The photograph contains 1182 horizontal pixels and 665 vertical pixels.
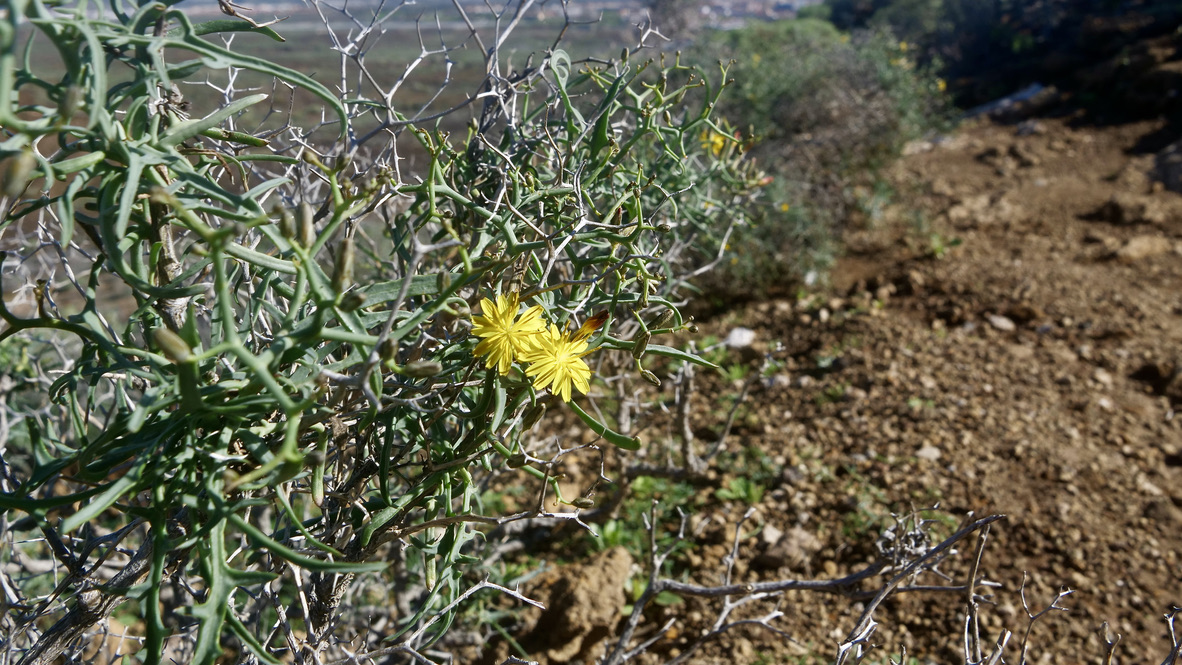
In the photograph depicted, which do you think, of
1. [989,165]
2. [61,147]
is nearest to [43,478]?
[61,147]

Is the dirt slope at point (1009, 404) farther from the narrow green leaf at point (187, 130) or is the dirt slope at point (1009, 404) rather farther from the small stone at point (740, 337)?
the narrow green leaf at point (187, 130)

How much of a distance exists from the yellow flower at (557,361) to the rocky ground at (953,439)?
112 cm

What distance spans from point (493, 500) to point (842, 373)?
5.19ft

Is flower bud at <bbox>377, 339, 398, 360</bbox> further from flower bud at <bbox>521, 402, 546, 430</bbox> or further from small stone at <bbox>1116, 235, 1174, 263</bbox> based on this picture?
small stone at <bbox>1116, 235, 1174, 263</bbox>

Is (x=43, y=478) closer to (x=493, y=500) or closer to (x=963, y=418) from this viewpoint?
(x=493, y=500)

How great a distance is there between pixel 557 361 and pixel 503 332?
7 cm

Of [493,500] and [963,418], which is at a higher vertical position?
[963,418]

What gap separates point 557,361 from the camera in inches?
32.5

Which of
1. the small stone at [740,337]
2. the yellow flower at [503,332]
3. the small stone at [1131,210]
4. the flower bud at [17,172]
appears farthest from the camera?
the small stone at [1131,210]

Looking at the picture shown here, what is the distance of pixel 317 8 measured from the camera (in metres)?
1.24

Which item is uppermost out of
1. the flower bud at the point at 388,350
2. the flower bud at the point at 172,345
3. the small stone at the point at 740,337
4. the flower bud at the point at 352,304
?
the flower bud at the point at 172,345

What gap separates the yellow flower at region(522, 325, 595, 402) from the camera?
807mm

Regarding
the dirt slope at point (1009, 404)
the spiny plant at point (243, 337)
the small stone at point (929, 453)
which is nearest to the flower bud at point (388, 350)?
the spiny plant at point (243, 337)

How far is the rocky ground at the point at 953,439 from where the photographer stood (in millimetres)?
1952
